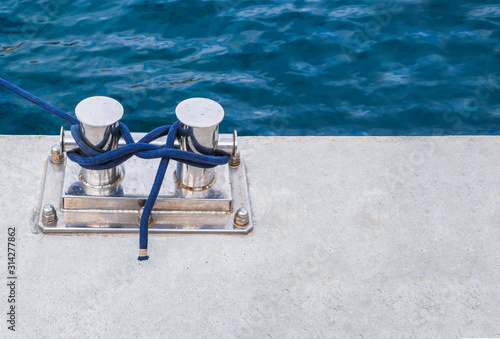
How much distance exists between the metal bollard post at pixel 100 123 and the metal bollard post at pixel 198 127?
0.20 meters

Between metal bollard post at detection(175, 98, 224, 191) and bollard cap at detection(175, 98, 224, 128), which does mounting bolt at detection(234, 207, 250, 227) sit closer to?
metal bollard post at detection(175, 98, 224, 191)

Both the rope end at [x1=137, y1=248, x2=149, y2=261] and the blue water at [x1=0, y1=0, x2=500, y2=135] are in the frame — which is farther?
the blue water at [x1=0, y1=0, x2=500, y2=135]

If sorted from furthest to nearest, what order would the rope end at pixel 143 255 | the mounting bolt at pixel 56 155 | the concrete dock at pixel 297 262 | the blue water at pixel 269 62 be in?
the blue water at pixel 269 62, the mounting bolt at pixel 56 155, the rope end at pixel 143 255, the concrete dock at pixel 297 262

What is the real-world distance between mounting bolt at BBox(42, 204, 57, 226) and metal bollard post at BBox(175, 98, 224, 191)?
45cm

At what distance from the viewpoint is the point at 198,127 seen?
5.97ft

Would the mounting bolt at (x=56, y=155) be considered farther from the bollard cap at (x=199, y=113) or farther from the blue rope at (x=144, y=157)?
the bollard cap at (x=199, y=113)

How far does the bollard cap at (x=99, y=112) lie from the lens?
181 centimetres

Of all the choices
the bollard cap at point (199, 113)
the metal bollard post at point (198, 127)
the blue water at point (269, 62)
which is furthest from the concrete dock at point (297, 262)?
the blue water at point (269, 62)

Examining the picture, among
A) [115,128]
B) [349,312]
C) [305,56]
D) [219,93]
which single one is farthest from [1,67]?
[349,312]

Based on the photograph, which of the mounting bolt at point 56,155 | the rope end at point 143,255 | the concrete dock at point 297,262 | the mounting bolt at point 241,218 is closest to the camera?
the concrete dock at point 297,262

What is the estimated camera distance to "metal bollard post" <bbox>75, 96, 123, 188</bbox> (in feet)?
5.95

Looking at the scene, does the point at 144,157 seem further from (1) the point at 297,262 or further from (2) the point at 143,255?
(1) the point at 297,262

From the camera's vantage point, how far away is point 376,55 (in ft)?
12.9

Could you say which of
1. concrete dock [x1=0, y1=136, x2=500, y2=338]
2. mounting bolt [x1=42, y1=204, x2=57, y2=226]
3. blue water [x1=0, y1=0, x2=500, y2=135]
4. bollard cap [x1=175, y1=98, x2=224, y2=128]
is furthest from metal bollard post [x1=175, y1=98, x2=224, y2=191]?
blue water [x1=0, y1=0, x2=500, y2=135]
